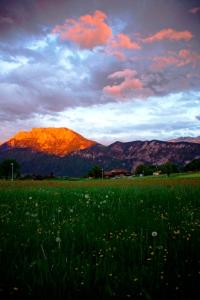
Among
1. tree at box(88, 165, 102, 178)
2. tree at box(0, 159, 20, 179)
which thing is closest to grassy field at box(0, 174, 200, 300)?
tree at box(0, 159, 20, 179)

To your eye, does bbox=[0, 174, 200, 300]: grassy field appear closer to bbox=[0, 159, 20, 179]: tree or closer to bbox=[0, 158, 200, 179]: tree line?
bbox=[0, 158, 200, 179]: tree line

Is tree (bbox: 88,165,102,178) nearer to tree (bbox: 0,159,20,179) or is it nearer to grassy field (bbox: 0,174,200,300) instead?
tree (bbox: 0,159,20,179)

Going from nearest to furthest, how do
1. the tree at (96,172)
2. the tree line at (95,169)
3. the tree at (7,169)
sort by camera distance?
the tree at (7,169) → the tree line at (95,169) → the tree at (96,172)

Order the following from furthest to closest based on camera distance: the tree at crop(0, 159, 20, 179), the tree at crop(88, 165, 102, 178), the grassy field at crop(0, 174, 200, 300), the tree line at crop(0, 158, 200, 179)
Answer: the tree at crop(88, 165, 102, 178) < the tree line at crop(0, 158, 200, 179) < the tree at crop(0, 159, 20, 179) < the grassy field at crop(0, 174, 200, 300)

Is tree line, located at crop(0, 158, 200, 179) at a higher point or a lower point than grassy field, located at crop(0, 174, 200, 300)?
higher

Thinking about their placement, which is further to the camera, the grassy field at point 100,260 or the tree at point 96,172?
the tree at point 96,172

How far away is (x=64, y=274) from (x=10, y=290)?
63 centimetres

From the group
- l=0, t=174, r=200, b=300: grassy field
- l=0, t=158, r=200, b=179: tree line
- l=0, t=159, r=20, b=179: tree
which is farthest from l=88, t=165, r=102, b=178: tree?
l=0, t=174, r=200, b=300: grassy field

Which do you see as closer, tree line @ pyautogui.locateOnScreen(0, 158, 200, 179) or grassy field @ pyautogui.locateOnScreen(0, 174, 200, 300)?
grassy field @ pyautogui.locateOnScreen(0, 174, 200, 300)

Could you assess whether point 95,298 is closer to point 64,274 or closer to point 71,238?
point 64,274

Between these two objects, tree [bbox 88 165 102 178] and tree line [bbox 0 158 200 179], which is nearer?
tree line [bbox 0 158 200 179]

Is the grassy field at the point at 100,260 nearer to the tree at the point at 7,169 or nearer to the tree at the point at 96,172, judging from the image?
the tree at the point at 7,169

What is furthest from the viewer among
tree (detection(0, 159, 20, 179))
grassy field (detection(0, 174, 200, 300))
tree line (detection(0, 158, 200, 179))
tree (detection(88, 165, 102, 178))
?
tree (detection(88, 165, 102, 178))

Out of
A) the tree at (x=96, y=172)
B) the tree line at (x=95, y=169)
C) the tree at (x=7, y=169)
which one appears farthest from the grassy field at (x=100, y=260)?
the tree at (x=96, y=172)
